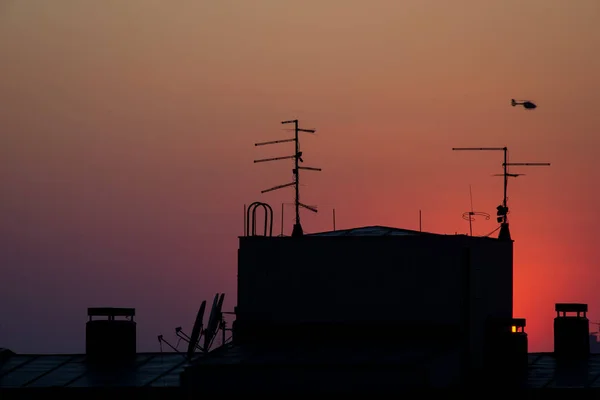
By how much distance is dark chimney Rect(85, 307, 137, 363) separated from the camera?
8431 cm

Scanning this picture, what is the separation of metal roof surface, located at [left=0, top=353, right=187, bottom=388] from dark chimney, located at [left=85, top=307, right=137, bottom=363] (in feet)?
2.43

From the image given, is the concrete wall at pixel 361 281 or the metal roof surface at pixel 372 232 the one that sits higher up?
the metal roof surface at pixel 372 232

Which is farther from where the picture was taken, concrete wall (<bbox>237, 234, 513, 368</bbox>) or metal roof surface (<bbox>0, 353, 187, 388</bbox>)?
concrete wall (<bbox>237, 234, 513, 368</bbox>)

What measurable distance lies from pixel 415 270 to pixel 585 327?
14.8m

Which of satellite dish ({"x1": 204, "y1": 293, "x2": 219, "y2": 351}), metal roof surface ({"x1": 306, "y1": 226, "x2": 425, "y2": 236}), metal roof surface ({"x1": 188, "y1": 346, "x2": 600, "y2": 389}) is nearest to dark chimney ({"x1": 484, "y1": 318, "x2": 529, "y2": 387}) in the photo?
A: metal roof surface ({"x1": 188, "y1": 346, "x2": 600, "y2": 389})

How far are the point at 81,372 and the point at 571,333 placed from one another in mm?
28642

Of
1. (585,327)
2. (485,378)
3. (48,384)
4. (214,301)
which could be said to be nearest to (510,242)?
(585,327)

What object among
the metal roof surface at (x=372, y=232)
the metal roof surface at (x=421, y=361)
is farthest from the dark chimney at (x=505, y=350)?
the metal roof surface at (x=372, y=232)

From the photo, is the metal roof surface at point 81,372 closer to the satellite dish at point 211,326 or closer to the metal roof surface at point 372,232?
the satellite dish at point 211,326

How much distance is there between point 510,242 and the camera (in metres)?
87.6

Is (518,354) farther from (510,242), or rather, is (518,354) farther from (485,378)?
(510,242)

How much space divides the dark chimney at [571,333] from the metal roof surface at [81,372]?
72.1ft

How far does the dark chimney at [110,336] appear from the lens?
277 feet

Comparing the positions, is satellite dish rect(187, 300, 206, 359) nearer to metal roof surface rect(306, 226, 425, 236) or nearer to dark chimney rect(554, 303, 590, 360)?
metal roof surface rect(306, 226, 425, 236)
